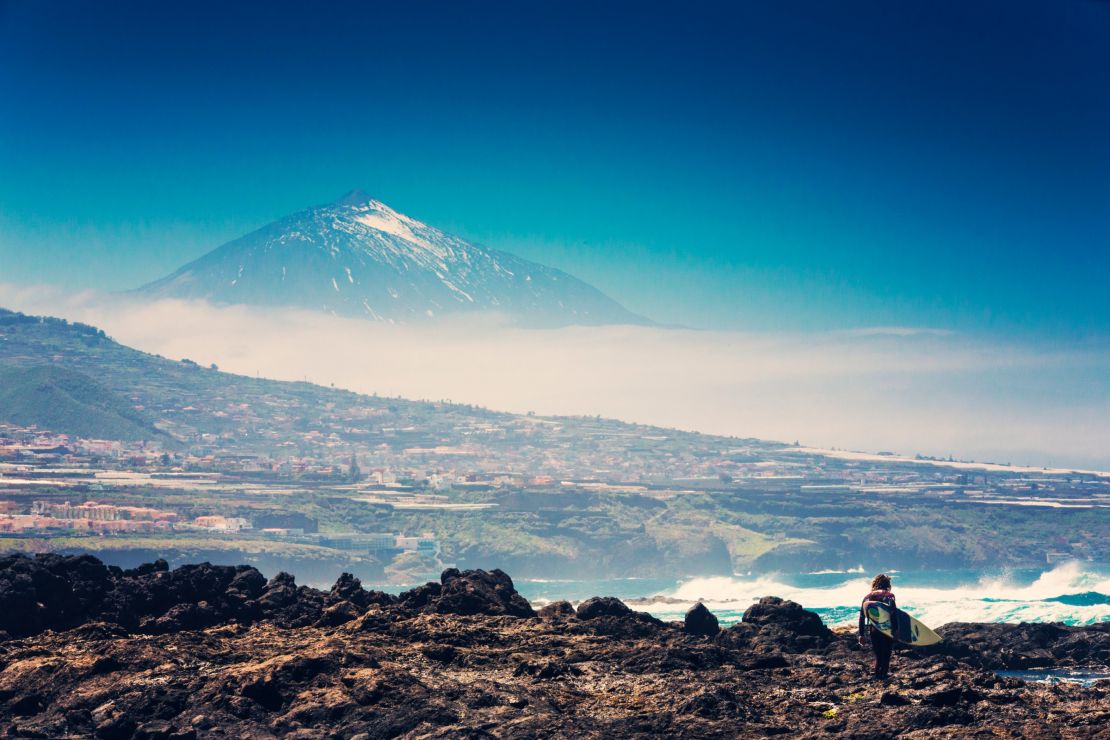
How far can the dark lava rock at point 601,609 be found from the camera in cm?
3161

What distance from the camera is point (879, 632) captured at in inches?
881

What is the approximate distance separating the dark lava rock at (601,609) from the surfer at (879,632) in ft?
31.6

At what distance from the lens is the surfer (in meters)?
22.0

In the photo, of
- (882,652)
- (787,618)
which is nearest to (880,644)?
(882,652)

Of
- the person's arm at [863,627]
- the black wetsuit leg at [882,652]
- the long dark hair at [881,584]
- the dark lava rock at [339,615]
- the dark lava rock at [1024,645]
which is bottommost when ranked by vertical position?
the dark lava rock at [1024,645]

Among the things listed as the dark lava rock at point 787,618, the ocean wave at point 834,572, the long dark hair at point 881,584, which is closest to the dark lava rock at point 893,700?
the long dark hair at point 881,584

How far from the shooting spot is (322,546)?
570 feet

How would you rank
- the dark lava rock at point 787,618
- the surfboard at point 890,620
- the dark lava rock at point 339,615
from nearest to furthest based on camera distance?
the surfboard at point 890,620
the dark lava rock at point 339,615
the dark lava rock at point 787,618

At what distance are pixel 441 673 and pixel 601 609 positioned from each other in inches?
352

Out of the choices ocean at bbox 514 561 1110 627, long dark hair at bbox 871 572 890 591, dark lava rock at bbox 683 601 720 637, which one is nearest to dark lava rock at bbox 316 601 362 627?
dark lava rock at bbox 683 601 720 637

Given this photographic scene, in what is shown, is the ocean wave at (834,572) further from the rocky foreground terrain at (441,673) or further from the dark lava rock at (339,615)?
the dark lava rock at (339,615)

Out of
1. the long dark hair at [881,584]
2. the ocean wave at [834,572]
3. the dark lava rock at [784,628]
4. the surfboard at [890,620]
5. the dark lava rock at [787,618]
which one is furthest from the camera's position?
the ocean wave at [834,572]

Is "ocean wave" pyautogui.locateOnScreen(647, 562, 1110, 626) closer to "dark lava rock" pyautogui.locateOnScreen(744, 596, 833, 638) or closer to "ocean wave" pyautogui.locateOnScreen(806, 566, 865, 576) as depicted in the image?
"ocean wave" pyautogui.locateOnScreen(806, 566, 865, 576)

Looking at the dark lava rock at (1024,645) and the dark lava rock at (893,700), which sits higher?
Answer: the dark lava rock at (893,700)
